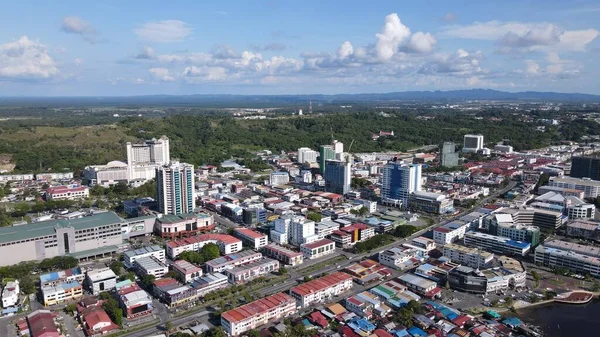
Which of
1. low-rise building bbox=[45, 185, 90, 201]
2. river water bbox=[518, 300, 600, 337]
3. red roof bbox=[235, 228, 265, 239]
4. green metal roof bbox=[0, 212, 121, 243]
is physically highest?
green metal roof bbox=[0, 212, 121, 243]

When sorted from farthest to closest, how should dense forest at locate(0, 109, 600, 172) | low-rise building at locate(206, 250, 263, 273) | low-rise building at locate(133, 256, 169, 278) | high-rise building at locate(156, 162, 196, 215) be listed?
dense forest at locate(0, 109, 600, 172)
high-rise building at locate(156, 162, 196, 215)
low-rise building at locate(206, 250, 263, 273)
low-rise building at locate(133, 256, 169, 278)

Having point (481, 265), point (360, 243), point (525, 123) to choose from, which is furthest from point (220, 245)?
point (525, 123)

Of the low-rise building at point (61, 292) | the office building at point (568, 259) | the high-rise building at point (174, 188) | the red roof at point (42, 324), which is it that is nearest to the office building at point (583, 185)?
the office building at point (568, 259)

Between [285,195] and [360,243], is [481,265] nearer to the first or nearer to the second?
[360,243]

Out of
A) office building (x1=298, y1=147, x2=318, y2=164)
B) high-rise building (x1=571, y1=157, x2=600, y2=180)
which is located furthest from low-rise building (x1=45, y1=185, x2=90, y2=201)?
high-rise building (x1=571, y1=157, x2=600, y2=180)

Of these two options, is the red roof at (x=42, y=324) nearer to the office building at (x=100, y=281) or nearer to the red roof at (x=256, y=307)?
the office building at (x=100, y=281)

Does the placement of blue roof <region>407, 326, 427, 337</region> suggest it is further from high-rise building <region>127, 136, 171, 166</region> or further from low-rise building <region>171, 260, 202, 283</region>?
high-rise building <region>127, 136, 171, 166</region>

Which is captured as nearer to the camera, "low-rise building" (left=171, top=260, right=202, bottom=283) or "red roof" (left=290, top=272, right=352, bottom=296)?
"red roof" (left=290, top=272, right=352, bottom=296)
